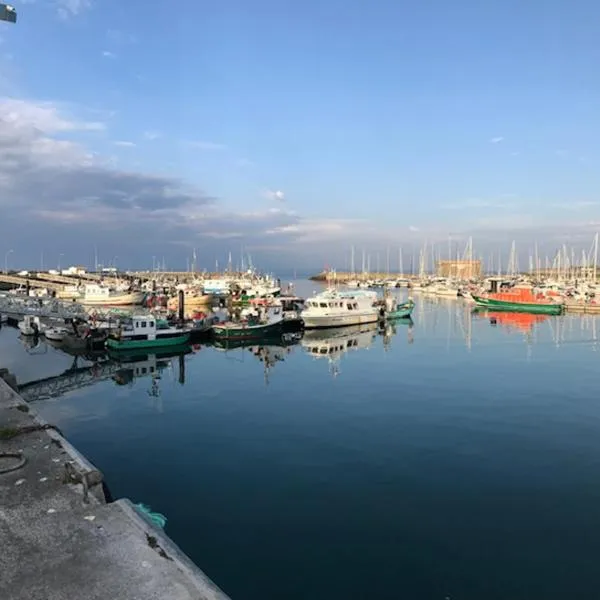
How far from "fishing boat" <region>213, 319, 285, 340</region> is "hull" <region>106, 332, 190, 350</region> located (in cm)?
428

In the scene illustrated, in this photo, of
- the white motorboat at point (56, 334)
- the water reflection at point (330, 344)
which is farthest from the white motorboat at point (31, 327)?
the white motorboat at point (56, 334)

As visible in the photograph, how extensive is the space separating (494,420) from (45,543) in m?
17.3

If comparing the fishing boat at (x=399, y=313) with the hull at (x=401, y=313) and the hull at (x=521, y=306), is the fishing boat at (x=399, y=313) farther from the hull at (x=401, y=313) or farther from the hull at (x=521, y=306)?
the hull at (x=521, y=306)

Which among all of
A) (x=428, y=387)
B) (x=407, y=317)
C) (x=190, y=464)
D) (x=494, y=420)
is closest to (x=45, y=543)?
(x=190, y=464)

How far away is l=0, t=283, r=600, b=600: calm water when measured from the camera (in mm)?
9797

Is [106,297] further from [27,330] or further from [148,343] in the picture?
[148,343]

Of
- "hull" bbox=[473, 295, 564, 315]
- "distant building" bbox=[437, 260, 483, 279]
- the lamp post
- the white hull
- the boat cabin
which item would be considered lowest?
the white hull

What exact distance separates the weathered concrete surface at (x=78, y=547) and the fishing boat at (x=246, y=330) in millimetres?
32806

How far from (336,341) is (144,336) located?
16.4m

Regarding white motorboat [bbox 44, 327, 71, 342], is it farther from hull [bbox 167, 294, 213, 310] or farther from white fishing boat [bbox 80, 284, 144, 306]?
white fishing boat [bbox 80, 284, 144, 306]

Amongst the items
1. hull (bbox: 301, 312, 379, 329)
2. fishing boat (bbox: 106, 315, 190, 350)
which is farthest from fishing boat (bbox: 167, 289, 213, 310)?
fishing boat (bbox: 106, 315, 190, 350)

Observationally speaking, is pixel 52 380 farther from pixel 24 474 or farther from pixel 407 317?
pixel 407 317

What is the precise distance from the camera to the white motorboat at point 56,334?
39009 mm

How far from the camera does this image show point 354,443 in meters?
17.4
